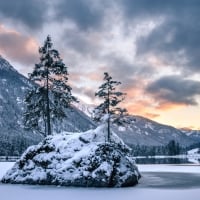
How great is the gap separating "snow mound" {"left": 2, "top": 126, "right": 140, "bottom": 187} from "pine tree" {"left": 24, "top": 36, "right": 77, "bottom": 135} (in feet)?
34.3

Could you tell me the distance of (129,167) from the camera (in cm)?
2970

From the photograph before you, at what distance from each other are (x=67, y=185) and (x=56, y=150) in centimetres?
497

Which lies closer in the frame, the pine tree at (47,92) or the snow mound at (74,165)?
the snow mound at (74,165)

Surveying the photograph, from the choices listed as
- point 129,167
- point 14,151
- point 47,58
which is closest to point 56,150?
point 129,167

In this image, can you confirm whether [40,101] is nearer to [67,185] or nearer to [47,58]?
[47,58]

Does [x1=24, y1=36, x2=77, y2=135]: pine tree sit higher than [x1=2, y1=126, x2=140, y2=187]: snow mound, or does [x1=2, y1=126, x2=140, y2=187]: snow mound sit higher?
[x1=24, y1=36, x2=77, y2=135]: pine tree

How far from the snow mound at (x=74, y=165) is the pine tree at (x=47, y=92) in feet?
34.3

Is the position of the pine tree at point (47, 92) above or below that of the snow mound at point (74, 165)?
above

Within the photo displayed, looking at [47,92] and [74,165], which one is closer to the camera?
[74,165]

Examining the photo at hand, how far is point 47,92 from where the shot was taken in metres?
44.1

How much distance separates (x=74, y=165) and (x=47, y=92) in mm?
Result: 16814

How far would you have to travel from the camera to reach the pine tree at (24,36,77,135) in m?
44.3

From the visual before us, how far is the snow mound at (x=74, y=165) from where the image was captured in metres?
27.6

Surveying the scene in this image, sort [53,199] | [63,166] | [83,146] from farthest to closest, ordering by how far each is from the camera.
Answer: [83,146] < [63,166] < [53,199]
